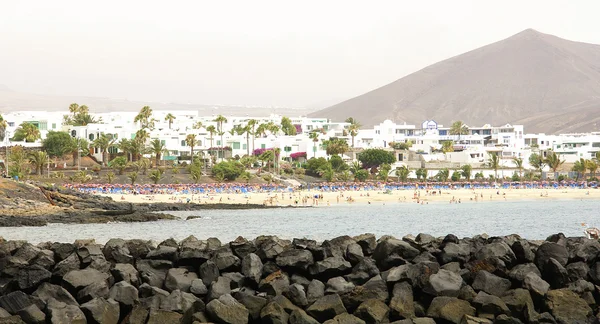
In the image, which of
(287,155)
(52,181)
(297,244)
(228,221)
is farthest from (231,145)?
(297,244)

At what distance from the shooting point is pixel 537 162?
367ft

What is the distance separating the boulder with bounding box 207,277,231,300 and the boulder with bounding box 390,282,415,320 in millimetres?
2658

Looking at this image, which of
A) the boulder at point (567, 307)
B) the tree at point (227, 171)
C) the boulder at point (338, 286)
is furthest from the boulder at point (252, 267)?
the tree at point (227, 171)

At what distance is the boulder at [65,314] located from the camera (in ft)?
41.9

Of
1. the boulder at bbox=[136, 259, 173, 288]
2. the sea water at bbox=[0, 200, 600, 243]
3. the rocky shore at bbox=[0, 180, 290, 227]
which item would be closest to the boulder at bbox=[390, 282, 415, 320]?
the boulder at bbox=[136, 259, 173, 288]

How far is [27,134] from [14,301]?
94.4 m

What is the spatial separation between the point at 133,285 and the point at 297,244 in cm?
303

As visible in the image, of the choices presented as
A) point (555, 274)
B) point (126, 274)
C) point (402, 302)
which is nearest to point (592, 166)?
point (555, 274)

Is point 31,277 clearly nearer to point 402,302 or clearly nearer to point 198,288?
point 198,288

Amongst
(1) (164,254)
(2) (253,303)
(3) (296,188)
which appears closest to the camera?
(2) (253,303)

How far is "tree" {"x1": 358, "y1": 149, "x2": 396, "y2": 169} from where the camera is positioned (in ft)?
347

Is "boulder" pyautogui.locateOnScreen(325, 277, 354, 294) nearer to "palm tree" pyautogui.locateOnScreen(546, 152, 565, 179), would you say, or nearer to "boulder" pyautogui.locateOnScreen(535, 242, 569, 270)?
"boulder" pyautogui.locateOnScreen(535, 242, 569, 270)

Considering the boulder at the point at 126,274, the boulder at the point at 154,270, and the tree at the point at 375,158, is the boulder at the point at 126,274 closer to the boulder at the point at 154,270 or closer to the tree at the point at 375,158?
the boulder at the point at 154,270

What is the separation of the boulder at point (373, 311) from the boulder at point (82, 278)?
14.0 ft
